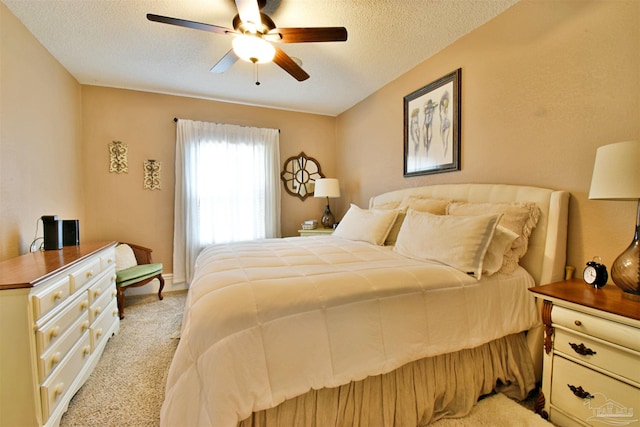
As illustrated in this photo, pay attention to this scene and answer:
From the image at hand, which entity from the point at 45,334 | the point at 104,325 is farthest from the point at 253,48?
the point at 104,325

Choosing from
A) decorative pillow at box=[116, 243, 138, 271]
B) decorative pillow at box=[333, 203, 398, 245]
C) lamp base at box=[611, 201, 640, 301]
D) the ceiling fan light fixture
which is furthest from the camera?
decorative pillow at box=[116, 243, 138, 271]

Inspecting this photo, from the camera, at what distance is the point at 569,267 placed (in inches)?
66.6

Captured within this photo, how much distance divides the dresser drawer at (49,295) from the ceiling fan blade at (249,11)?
1891 millimetres

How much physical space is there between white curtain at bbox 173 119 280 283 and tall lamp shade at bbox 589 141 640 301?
11.3 ft

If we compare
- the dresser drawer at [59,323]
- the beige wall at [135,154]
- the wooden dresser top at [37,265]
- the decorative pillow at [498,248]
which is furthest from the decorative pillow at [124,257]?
the decorative pillow at [498,248]

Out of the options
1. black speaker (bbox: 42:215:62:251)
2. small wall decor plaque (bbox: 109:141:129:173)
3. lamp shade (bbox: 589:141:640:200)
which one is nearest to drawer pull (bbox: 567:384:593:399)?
lamp shade (bbox: 589:141:640:200)

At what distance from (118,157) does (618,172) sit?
4483 mm

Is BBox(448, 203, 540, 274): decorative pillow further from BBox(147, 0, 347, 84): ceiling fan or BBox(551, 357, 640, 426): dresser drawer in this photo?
BBox(147, 0, 347, 84): ceiling fan

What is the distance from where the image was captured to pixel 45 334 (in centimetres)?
134

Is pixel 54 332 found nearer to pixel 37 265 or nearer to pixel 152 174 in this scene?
pixel 37 265

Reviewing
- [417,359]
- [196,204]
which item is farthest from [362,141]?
[417,359]

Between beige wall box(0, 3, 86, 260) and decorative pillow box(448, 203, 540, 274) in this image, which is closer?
decorative pillow box(448, 203, 540, 274)

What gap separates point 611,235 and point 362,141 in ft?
9.32

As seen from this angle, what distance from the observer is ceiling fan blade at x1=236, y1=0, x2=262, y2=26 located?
158cm
